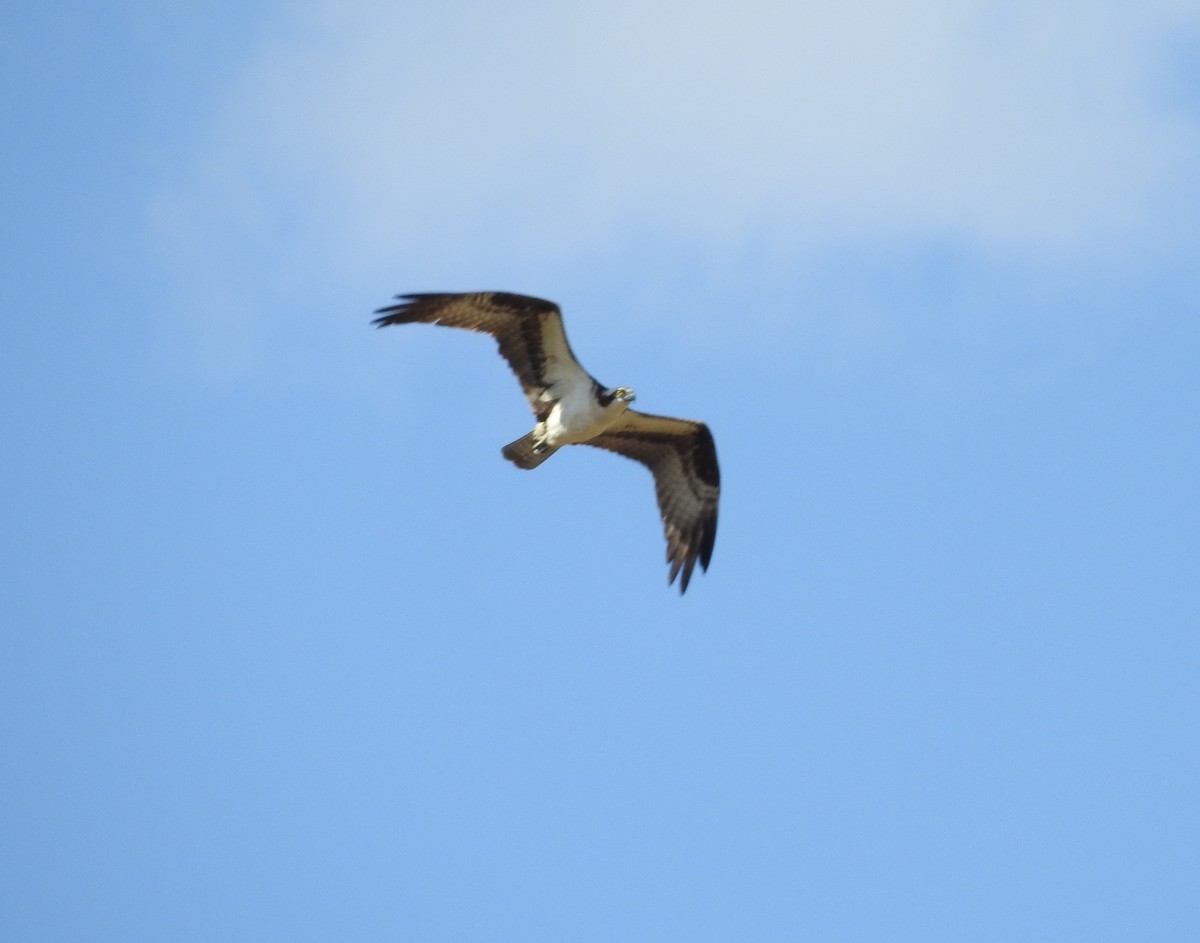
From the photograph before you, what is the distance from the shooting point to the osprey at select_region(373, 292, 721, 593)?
66.1ft

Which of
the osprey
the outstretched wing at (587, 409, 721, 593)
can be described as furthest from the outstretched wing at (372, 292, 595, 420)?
the outstretched wing at (587, 409, 721, 593)

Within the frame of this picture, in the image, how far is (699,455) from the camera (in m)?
22.7

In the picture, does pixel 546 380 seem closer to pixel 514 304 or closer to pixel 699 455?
pixel 514 304

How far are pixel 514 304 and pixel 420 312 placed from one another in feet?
3.56

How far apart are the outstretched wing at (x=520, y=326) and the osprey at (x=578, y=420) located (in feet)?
0.04

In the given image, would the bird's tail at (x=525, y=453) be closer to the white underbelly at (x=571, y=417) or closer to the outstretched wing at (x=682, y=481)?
the white underbelly at (x=571, y=417)

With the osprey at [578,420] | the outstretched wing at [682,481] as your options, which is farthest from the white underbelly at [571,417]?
the outstretched wing at [682,481]

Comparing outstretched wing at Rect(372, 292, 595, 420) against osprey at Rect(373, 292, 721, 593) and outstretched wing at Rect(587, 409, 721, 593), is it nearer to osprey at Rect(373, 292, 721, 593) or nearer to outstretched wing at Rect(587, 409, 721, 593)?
osprey at Rect(373, 292, 721, 593)

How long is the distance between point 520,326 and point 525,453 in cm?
153

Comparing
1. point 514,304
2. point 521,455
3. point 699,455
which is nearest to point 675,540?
point 699,455

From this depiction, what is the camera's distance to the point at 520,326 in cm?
2053

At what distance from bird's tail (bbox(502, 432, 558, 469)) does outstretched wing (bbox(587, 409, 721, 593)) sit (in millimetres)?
1439

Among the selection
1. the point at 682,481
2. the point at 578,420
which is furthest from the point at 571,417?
the point at 682,481

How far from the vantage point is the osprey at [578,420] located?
66.1 ft
